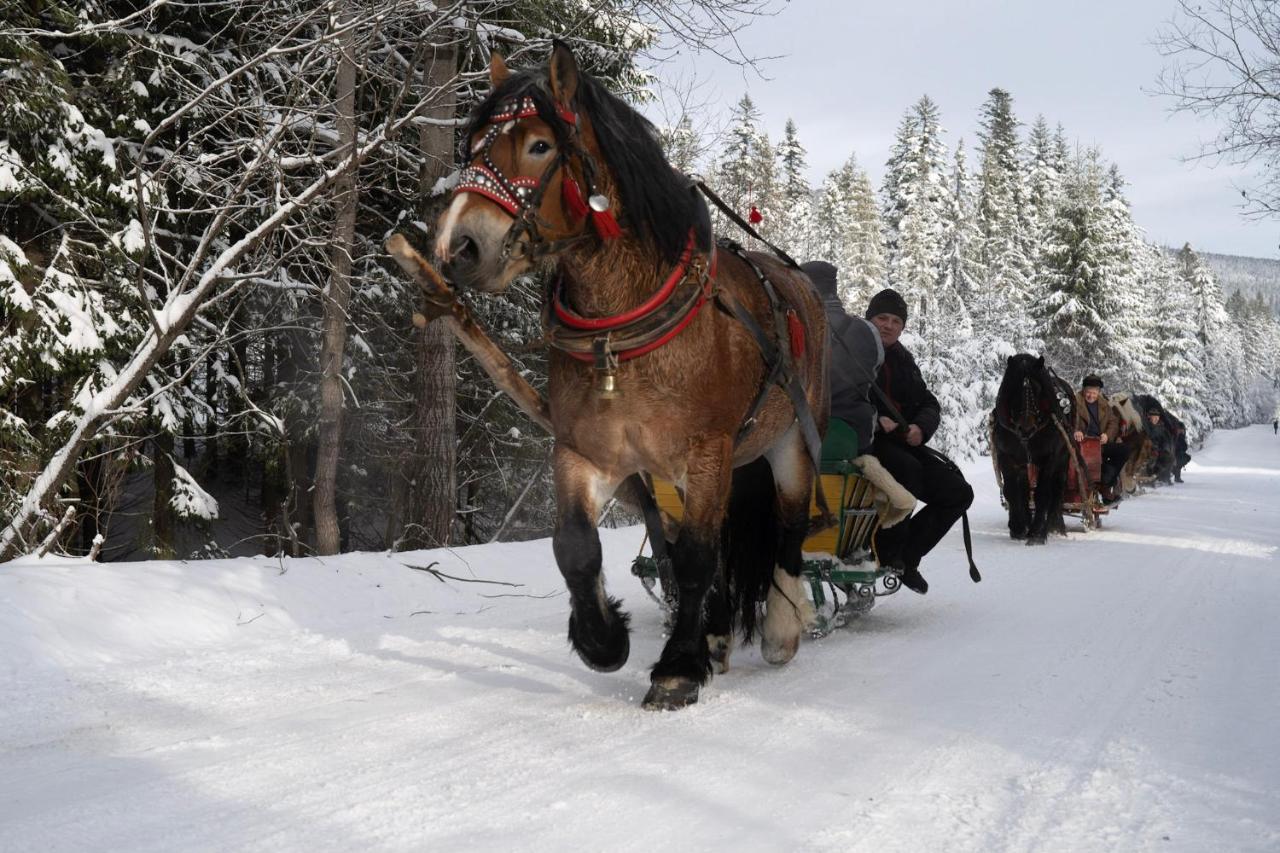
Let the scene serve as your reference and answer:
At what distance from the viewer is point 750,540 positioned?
5.18m

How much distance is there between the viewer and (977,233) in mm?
38844

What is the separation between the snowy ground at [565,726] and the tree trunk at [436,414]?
3.17 m

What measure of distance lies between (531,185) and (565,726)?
1.89 meters

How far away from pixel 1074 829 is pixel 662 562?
2559 millimetres

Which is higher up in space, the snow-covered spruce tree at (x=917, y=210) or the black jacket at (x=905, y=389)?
the snow-covered spruce tree at (x=917, y=210)

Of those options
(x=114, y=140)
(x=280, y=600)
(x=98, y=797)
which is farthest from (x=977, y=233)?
(x=98, y=797)

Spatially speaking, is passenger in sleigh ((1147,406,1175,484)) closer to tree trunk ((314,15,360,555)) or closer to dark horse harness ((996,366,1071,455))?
dark horse harness ((996,366,1071,455))

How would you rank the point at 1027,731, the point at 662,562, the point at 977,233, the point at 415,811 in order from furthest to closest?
the point at 977,233 < the point at 662,562 < the point at 1027,731 < the point at 415,811

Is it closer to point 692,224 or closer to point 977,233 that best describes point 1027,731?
point 692,224

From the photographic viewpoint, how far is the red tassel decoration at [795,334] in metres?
4.51

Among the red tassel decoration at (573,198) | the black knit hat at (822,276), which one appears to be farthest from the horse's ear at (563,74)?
the black knit hat at (822,276)

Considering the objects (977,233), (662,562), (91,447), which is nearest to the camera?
(662,562)

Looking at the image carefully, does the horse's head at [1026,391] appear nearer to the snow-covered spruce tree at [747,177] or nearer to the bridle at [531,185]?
the snow-covered spruce tree at [747,177]

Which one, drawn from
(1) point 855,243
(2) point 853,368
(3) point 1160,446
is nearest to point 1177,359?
(1) point 855,243
